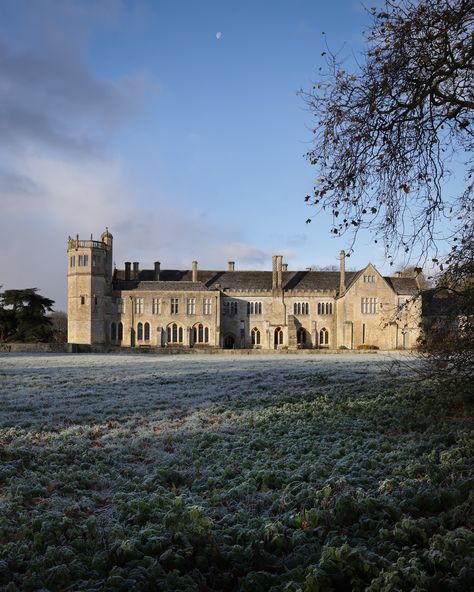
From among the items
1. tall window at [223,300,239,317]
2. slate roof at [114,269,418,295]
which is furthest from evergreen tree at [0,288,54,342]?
tall window at [223,300,239,317]

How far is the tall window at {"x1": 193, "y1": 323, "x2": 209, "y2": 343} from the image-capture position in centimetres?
5596

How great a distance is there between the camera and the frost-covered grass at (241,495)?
4242mm

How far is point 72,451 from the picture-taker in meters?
8.20

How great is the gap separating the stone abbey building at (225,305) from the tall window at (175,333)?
0.10m

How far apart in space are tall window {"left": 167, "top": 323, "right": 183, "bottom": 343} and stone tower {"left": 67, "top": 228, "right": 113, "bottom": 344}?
6453 mm

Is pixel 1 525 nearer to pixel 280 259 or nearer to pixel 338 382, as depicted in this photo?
pixel 338 382

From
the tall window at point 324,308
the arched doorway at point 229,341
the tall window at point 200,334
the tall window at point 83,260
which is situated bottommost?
the arched doorway at point 229,341

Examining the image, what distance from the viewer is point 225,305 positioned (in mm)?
57781

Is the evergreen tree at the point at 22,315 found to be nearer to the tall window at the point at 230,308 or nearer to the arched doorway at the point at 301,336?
the tall window at the point at 230,308

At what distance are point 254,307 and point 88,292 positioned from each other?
17.2m

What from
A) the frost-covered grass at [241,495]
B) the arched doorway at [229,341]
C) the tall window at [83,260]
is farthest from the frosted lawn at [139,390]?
the arched doorway at [229,341]

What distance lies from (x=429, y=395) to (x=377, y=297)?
44.8 meters

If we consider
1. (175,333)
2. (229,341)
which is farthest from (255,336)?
(175,333)

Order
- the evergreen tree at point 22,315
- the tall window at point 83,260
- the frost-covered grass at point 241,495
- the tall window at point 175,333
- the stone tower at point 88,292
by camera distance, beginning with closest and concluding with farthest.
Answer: the frost-covered grass at point 241,495 → the evergreen tree at point 22,315 → the stone tower at point 88,292 → the tall window at point 83,260 → the tall window at point 175,333
